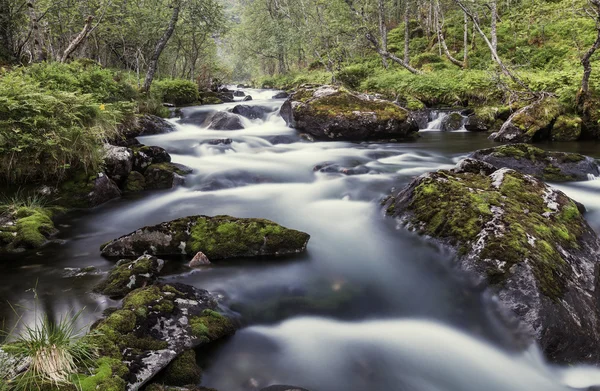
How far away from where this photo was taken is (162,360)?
276cm

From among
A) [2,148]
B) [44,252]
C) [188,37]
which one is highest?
[188,37]

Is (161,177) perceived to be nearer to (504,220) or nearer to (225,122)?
(504,220)

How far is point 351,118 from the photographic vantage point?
512 inches

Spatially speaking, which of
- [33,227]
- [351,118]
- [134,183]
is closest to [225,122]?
[351,118]

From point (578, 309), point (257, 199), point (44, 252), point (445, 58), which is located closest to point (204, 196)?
point (257, 199)

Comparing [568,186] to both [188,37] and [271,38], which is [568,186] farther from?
[271,38]

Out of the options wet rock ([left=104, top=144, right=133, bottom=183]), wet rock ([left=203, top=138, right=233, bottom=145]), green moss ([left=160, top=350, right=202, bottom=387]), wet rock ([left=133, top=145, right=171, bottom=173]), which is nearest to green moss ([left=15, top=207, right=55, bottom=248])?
wet rock ([left=104, top=144, right=133, bottom=183])

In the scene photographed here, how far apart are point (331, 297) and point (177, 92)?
18.6 metres

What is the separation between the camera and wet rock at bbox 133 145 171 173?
8602 mm

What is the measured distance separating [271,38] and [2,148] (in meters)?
34.7

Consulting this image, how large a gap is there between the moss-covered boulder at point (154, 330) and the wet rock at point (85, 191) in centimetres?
458

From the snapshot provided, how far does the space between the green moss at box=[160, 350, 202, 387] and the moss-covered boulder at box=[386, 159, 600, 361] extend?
3086 mm

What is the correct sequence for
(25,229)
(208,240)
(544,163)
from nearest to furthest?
(208,240) < (25,229) < (544,163)

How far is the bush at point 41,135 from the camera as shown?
6215mm
